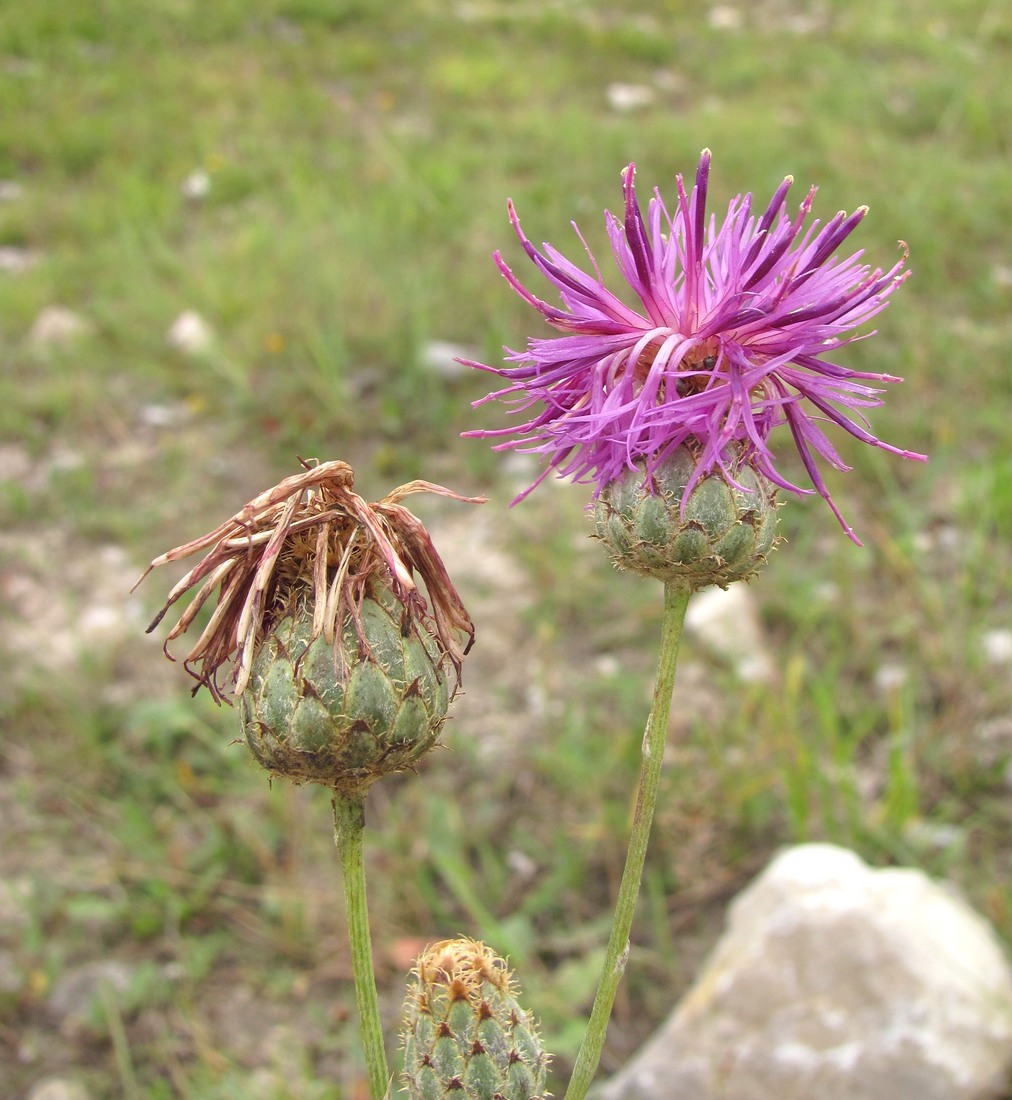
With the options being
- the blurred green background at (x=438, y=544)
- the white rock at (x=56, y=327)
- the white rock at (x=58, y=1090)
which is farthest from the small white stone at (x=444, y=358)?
the white rock at (x=58, y=1090)

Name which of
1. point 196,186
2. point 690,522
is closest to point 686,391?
point 690,522

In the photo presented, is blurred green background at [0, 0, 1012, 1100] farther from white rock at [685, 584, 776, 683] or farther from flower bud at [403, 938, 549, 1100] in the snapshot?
flower bud at [403, 938, 549, 1100]

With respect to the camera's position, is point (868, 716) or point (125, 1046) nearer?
point (125, 1046)

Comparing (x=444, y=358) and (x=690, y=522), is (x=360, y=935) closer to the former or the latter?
(x=690, y=522)

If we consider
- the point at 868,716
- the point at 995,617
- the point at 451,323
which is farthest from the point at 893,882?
the point at 451,323

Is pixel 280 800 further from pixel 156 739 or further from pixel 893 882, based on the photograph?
pixel 893 882
